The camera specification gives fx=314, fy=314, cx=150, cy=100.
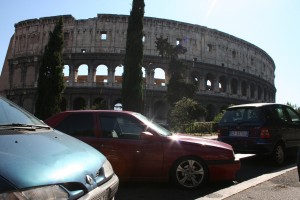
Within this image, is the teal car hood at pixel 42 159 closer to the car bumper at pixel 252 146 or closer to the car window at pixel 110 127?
the car window at pixel 110 127

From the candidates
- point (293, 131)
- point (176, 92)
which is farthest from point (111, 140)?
point (176, 92)

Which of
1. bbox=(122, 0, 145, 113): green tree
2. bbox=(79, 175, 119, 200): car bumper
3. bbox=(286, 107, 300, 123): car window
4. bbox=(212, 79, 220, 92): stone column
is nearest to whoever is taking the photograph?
bbox=(79, 175, 119, 200): car bumper

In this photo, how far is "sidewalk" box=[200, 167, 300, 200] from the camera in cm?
499

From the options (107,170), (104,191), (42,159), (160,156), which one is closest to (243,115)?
(160,156)

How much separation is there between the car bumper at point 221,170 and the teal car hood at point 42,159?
306 cm

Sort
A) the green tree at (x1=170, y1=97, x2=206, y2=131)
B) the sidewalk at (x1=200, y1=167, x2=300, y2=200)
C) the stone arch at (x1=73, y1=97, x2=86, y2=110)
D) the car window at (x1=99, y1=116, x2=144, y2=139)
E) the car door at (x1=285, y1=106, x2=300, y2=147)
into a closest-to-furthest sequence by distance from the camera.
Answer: the sidewalk at (x1=200, y1=167, x2=300, y2=200) < the car window at (x1=99, y1=116, x2=144, y2=139) < the car door at (x1=285, y1=106, x2=300, y2=147) < the green tree at (x1=170, y1=97, x2=206, y2=131) < the stone arch at (x1=73, y1=97, x2=86, y2=110)

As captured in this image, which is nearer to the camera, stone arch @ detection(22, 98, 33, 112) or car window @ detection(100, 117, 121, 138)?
car window @ detection(100, 117, 121, 138)

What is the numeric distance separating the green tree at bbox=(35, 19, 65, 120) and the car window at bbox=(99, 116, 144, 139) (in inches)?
956

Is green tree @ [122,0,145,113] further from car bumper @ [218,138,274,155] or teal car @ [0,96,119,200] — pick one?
teal car @ [0,96,119,200]

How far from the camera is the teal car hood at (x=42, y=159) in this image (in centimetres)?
198

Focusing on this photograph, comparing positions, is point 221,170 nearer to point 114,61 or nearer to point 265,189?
point 265,189

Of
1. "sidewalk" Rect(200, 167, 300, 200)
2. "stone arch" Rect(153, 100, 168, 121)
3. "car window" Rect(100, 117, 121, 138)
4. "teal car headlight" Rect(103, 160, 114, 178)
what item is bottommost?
"sidewalk" Rect(200, 167, 300, 200)

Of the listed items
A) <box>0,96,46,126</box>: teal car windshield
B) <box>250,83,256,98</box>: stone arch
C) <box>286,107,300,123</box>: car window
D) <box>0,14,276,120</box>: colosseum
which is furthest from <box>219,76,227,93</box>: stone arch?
<box>0,96,46,126</box>: teal car windshield

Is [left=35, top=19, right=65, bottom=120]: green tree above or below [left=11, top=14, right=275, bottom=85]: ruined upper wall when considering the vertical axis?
below
